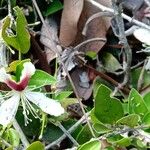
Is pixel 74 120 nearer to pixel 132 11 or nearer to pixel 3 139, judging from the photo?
pixel 3 139

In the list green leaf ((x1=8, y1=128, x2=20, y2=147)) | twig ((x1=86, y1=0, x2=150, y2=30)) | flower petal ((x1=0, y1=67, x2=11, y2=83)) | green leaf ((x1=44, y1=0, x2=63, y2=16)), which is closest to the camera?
flower petal ((x1=0, y1=67, x2=11, y2=83))

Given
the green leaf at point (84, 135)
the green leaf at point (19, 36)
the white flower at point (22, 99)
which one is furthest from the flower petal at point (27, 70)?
the green leaf at point (84, 135)

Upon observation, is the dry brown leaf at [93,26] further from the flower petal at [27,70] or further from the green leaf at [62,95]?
the flower petal at [27,70]

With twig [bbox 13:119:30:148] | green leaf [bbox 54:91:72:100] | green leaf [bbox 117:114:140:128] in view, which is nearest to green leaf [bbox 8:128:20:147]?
twig [bbox 13:119:30:148]

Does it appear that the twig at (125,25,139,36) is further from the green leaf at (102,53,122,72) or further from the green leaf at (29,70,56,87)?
the green leaf at (29,70,56,87)

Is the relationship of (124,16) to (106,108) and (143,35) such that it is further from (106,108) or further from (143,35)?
(106,108)
